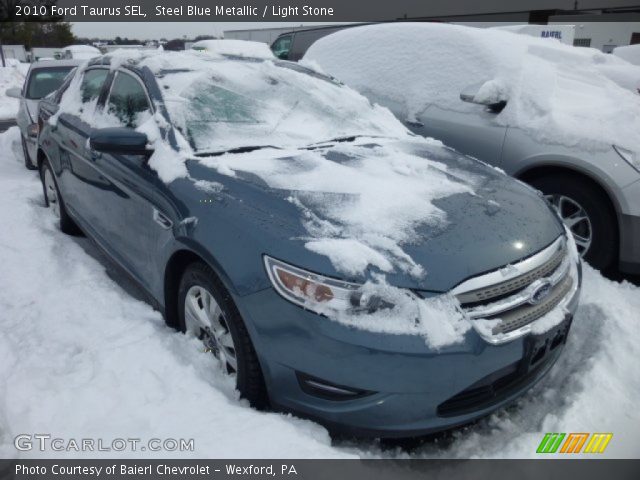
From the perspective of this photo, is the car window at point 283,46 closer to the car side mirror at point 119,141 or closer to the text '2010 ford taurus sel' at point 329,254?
the text '2010 ford taurus sel' at point 329,254

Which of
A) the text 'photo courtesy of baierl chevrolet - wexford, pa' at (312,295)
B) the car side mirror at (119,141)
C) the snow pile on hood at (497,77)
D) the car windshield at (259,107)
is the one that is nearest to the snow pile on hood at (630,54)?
the snow pile on hood at (497,77)

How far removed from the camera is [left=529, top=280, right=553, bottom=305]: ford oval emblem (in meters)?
2.04

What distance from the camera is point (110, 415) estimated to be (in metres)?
1.98

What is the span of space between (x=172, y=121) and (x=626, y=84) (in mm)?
5388

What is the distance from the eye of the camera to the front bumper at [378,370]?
177 cm

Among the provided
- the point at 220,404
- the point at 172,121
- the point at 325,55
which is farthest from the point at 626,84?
the point at 220,404

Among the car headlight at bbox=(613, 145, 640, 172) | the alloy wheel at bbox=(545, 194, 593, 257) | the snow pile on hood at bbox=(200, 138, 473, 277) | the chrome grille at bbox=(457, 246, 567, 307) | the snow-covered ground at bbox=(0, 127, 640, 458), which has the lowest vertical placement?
the snow-covered ground at bbox=(0, 127, 640, 458)

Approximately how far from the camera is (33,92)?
746cm

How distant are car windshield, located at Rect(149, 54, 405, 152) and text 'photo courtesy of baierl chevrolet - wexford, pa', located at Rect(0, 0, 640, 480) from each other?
0.02 meters

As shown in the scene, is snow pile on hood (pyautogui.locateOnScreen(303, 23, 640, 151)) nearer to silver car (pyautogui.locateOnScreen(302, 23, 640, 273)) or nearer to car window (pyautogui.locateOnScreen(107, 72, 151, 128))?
silver car (pyautogui.locateOnScreen(302, 23, 640, 273))

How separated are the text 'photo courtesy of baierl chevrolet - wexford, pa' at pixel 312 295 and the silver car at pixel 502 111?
2 centimetres

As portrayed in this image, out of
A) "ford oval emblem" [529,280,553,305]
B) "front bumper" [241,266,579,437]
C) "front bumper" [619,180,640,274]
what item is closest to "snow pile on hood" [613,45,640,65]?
"front bumper" [619,180,640,274]

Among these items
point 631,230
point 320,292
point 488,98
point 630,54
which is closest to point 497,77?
point 488,98

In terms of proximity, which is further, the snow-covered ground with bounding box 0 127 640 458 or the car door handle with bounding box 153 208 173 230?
the car door handle with bounding box 153 208 173 230
